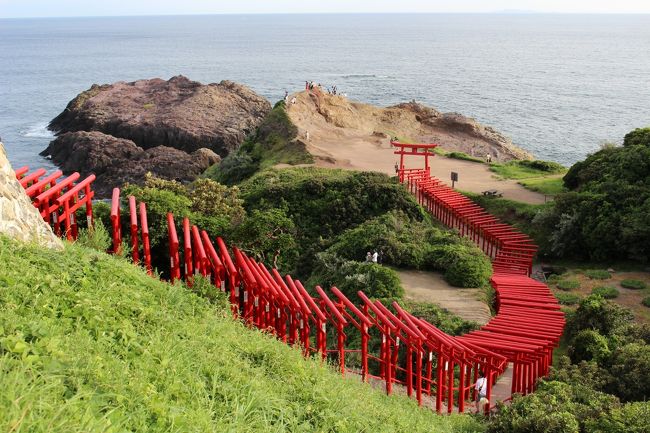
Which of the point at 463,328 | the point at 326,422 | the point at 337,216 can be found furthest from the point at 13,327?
the point at 337,216

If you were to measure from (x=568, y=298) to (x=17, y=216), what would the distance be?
15314mm

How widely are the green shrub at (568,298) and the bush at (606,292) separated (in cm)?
52

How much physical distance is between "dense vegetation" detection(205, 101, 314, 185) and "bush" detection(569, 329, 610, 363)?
2260cm

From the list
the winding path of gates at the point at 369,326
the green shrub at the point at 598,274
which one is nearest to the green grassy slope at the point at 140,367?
the winding path of gates at the point at 369,326

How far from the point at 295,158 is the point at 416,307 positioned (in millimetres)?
20571

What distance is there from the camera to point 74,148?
181 feet

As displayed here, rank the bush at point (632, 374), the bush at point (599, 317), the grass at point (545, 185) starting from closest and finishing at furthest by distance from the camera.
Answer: the bush at point (632, 374), the bush at point (599, 317), the grass at point (545, 185)

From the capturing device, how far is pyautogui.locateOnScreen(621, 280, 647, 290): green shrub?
2169 centimetres

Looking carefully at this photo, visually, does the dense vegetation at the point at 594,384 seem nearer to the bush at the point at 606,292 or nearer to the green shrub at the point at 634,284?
the bush at the point at 606,292

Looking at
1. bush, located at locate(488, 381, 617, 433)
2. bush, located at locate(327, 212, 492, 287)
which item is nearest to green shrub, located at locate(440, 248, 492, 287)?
bush, located at locate(327, 212, 492, 287)

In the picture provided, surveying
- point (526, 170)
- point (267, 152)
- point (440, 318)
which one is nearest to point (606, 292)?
point (440, 318)

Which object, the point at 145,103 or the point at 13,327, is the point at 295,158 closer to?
the point at 13,327

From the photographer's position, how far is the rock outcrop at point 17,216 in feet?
38.0

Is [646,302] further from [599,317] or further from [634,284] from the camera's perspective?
[599,317]
